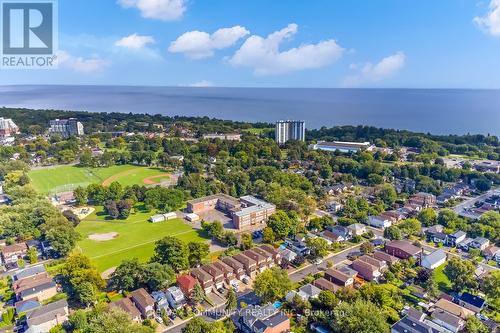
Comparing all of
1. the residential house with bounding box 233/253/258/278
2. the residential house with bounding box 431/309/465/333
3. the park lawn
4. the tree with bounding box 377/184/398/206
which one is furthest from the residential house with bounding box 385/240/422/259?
the residential house with bounding box 233/253/258/278

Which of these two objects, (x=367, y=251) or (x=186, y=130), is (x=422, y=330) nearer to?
(x=367, y=251)

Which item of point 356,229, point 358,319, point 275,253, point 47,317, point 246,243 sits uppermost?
point 356,229

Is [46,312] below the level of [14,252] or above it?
below

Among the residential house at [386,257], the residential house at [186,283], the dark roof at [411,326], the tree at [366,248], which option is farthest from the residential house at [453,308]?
the residential house at [186,283]

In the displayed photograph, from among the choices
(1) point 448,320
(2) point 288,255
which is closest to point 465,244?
(1) point 448,320

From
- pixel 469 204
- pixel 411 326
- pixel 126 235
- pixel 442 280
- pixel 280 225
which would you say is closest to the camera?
pixel 411 326

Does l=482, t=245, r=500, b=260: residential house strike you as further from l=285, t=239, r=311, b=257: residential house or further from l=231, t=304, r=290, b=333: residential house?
l=231, t=304, r=290, b=333: residential house

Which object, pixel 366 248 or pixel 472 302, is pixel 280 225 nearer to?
pixel 366 248
